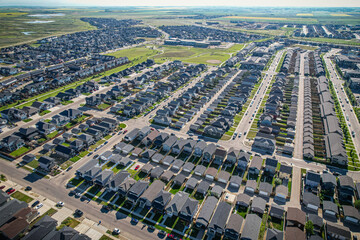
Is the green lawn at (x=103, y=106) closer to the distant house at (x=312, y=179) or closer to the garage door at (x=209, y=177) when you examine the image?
the garage door at (x=209, y=177)

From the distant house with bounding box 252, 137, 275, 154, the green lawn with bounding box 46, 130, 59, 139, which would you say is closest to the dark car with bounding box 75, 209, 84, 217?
the green lawn with bounding box 46, 130, 59, 139

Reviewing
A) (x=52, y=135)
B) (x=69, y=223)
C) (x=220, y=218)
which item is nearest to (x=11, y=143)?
(x=52, y=135)

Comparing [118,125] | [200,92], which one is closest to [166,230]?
[118,125]

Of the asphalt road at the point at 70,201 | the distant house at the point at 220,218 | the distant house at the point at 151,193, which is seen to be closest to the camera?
the distant house at the point at 220,218

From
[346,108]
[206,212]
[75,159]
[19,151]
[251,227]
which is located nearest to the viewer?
[251,227]

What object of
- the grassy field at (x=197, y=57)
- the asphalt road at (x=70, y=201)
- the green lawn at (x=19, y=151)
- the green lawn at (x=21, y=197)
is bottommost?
the green lawn at (x=21, y=197)

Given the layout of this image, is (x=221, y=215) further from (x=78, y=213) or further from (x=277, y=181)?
(x=78, y=213)

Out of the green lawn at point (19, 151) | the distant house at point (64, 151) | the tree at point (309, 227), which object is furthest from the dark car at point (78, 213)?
the tree at point (309, 227)

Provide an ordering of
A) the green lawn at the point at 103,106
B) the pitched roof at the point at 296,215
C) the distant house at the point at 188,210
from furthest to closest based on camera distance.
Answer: the green lawn at the point at 103,106, the distant house at the point at 188,210, the pitched roof at the point at 296,215

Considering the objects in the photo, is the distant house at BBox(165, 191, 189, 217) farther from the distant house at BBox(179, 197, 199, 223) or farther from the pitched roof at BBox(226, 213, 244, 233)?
the pitched roof at BBox(226, 213, 244, 233)

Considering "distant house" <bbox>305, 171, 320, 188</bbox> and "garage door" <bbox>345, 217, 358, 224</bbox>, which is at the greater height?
"distant house" <bbox>305, 171, 320, 188</bbox>

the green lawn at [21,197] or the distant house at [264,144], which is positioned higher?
the distant house at [264,144]

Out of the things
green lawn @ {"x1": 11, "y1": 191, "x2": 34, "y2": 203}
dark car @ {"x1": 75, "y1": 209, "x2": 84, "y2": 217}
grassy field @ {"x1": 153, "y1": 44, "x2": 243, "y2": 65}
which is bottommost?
green lawn @ {"x1": 11, "y1": 191, "x2": 34, "y2": 203}
